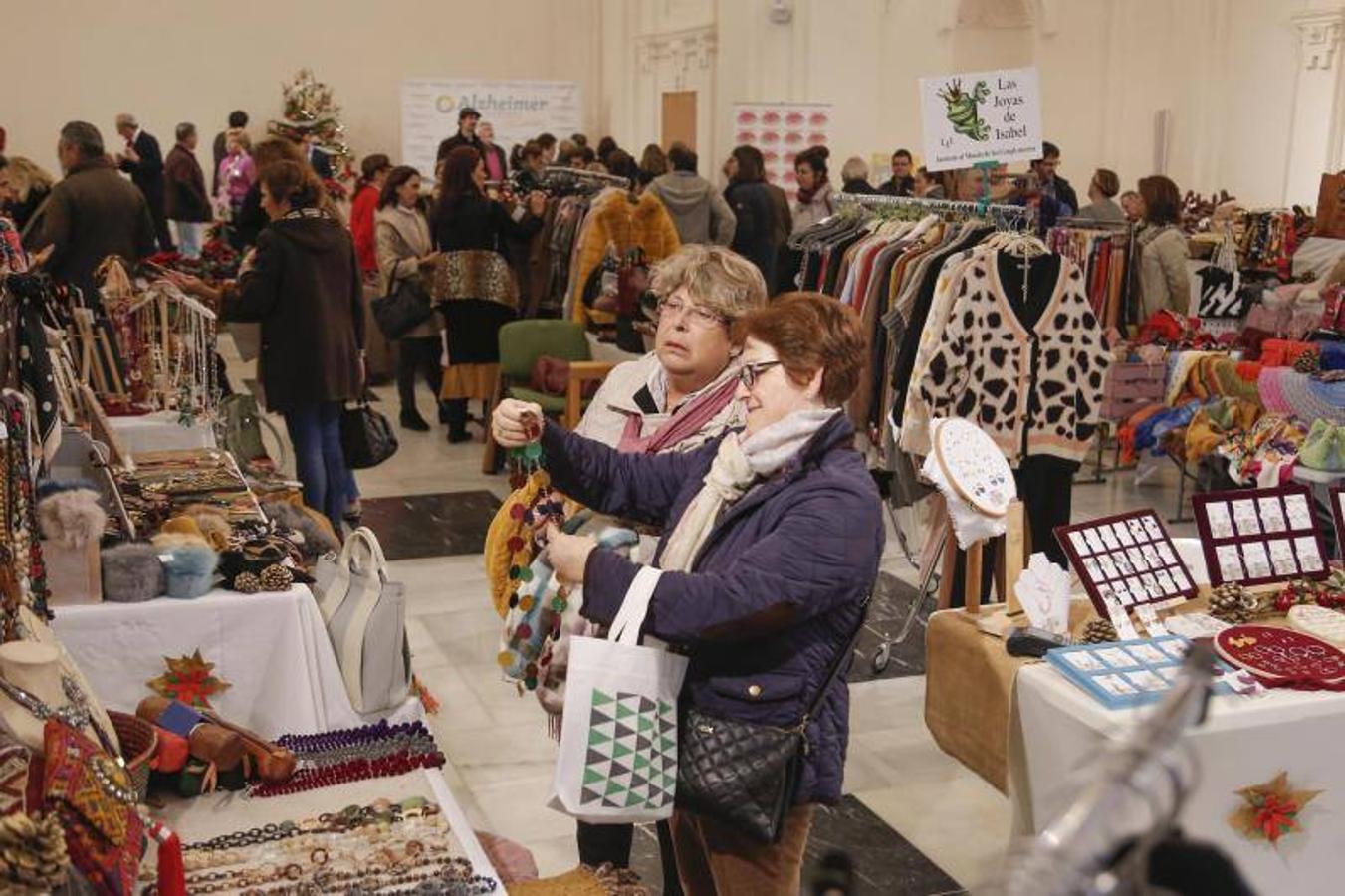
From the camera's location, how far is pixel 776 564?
2309 millimetres

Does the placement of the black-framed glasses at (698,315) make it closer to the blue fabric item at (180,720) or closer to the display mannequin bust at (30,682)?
the blue fabric item at (180,720)

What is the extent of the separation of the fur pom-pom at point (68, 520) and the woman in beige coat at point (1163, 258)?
22.1 ft

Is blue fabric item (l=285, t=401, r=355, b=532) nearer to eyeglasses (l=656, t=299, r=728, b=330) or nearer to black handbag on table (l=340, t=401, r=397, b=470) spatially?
black handbag on table (l=340, t=401, r=397, b=470)

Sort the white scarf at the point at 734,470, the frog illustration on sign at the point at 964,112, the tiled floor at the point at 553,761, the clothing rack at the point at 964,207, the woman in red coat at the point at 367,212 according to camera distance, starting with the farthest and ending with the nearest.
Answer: the woman in red coat at the point at 367,212 → the clothing rack at the point at 964,207 → the frog illustration on sign at the point at 964,112 → the tiled floor at the point at 553,761 → the white scarf at the point at 734,470

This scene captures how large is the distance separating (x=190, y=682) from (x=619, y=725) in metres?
1.36

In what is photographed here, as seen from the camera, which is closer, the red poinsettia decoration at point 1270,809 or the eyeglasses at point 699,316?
the red poinsettia decoration at point 1270,809

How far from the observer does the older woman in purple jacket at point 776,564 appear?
2309 millimetres

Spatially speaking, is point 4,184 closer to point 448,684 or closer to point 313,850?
point 448,684

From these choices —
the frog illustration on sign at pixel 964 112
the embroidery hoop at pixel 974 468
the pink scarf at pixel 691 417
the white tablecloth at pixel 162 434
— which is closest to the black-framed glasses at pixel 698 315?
the pink scarf at pixel 691 417

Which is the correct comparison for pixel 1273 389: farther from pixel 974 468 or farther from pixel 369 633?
pixel 369 633

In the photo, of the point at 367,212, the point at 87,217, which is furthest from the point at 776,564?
the point at 367,212

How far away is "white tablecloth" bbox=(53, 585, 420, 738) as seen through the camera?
324cm

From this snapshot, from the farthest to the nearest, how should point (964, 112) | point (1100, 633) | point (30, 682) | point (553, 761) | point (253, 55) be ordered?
point (253, 55) → point (964, 112) → point (553, 761) → point (1100, 633) → point (30, 682)

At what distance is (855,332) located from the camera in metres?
2.51
